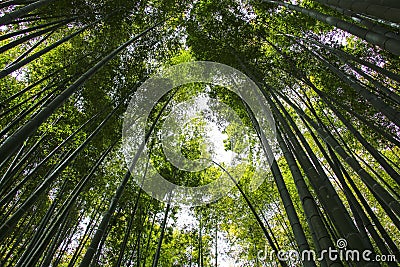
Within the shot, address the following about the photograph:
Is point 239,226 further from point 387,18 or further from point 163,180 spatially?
point 387,18

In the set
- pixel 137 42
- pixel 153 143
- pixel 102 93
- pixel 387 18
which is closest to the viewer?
pixel 387 18

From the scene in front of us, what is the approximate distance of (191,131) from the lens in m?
7.22

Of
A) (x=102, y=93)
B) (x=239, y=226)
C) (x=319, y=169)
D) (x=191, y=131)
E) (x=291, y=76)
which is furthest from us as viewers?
(x=239, y=226)

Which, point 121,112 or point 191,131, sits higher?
point 191,131

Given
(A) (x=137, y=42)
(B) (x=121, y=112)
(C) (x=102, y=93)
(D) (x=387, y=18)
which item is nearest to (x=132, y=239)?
(B) (x=121, y=112)

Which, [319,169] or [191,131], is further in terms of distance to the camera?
[191,131]

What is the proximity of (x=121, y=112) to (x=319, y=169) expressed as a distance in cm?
334

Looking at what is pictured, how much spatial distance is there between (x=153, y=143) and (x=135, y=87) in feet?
4.70

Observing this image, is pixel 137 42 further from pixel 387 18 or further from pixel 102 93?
pixel 387 18

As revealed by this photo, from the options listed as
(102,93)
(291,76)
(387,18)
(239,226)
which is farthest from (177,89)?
(387,18)

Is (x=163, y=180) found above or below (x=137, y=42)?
below

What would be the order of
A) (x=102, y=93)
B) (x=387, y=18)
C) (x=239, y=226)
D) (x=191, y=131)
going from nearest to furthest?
(x=387, y=18), (x=102, y=93), (x=191, y=131), (x=239, y=226)

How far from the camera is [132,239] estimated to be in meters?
5.65

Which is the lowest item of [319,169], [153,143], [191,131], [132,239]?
[319,169]
